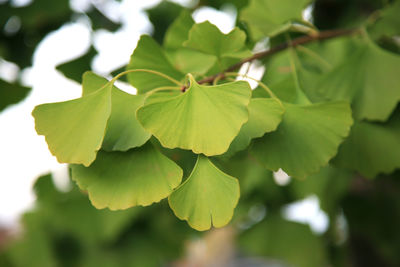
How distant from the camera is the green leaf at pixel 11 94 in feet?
1.81

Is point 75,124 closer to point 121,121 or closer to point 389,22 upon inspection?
point 121,121

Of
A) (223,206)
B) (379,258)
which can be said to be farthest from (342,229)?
(223,206)

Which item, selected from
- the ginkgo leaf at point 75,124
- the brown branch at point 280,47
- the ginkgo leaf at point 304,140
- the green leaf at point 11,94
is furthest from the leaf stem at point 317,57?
the green leaf at point 11,94

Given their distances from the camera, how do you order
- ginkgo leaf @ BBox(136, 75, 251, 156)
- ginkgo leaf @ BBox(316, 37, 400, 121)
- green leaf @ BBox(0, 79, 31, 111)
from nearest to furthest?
1. ginkgo leaf @ BBox(136, 75, 251, 156)
2. ginkgo leaf @ BBox(316, 37, 400, 121)
3. green leaf @ BBox(0, 79, 31, 111)

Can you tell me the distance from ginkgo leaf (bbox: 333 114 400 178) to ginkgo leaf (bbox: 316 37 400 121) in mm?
23

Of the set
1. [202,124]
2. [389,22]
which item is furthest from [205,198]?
[389,22]

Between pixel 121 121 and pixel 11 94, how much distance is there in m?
0.35

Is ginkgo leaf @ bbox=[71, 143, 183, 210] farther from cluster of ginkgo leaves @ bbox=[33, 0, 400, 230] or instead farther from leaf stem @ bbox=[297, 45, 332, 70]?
leaf stem @ bbox=[297, 45, 332, 70]

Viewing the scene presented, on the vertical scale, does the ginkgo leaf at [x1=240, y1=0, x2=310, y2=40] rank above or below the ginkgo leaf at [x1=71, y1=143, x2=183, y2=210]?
above

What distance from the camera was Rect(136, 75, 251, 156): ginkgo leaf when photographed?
24 cm

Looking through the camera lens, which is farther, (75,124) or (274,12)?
(274,12)

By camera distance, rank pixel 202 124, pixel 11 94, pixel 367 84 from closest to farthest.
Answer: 1. pixel 202 124
2. pixel 367 84
3. pixel 11 94

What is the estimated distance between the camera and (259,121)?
0.28 metres

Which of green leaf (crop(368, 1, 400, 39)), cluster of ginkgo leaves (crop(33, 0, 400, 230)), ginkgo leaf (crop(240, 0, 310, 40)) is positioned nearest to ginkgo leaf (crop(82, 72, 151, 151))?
cluster of ginkgo leaves (crop(33, 0, 400, 230))
